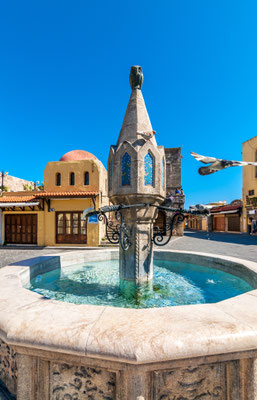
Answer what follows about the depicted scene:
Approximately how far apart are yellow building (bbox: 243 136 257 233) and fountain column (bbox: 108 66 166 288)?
79.4ft

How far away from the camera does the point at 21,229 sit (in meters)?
14.6

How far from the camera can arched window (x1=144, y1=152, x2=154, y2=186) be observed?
149 inches

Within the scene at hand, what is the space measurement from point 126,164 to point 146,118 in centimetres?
114

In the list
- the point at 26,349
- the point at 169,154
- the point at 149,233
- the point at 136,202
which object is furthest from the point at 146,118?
the point at 169,154

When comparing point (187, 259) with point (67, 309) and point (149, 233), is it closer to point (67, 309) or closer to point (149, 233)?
point (149, 233)

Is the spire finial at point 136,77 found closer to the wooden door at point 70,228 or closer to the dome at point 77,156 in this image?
the wooden door at point 70,228

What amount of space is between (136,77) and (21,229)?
Answer: 14.2 meters

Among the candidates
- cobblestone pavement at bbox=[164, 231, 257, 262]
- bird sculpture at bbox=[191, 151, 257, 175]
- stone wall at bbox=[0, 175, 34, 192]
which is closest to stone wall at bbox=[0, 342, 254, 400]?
bird sculpture at bbox=[191, 151, 257, 175]

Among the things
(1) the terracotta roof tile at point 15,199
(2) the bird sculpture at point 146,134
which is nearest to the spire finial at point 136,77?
(2) the bird sculpture at point 146,134

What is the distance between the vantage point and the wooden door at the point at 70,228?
44.4 ft

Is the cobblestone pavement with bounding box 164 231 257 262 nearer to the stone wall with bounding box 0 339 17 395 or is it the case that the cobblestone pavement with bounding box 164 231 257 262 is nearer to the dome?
the stone wall with bounding box 0 339 17 395

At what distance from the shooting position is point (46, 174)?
14.3m

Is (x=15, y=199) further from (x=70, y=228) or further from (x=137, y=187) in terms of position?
(x=137, y=187)

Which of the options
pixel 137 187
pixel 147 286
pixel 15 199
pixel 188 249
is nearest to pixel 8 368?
pixel 147 286
